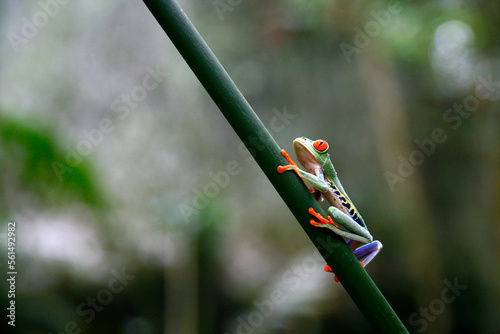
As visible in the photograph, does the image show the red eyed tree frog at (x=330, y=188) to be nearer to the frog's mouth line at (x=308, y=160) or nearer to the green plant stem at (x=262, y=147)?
the frog's mouth line at (x=308, y=160)

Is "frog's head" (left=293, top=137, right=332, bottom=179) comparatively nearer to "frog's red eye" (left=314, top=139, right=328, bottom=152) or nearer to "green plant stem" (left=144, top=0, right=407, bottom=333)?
"frog's red eye" (left=314, top=139, right=328, bottom=152)

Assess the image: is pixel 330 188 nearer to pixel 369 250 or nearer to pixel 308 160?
pixel 308 160

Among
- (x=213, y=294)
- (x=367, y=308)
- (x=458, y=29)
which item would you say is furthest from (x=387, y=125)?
(x=367, y=308)

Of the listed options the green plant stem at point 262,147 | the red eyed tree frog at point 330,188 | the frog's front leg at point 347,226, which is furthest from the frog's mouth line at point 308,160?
the green plant stem at point 262,147

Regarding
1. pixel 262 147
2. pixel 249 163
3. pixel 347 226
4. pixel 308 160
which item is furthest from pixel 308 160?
pixel 249 163

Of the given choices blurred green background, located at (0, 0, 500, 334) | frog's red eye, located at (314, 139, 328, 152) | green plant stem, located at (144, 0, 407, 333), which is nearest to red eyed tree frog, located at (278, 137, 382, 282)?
frog's red eye, located at (314, 139, 328, 152)

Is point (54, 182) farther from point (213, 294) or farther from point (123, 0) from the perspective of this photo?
point (123, 0)
